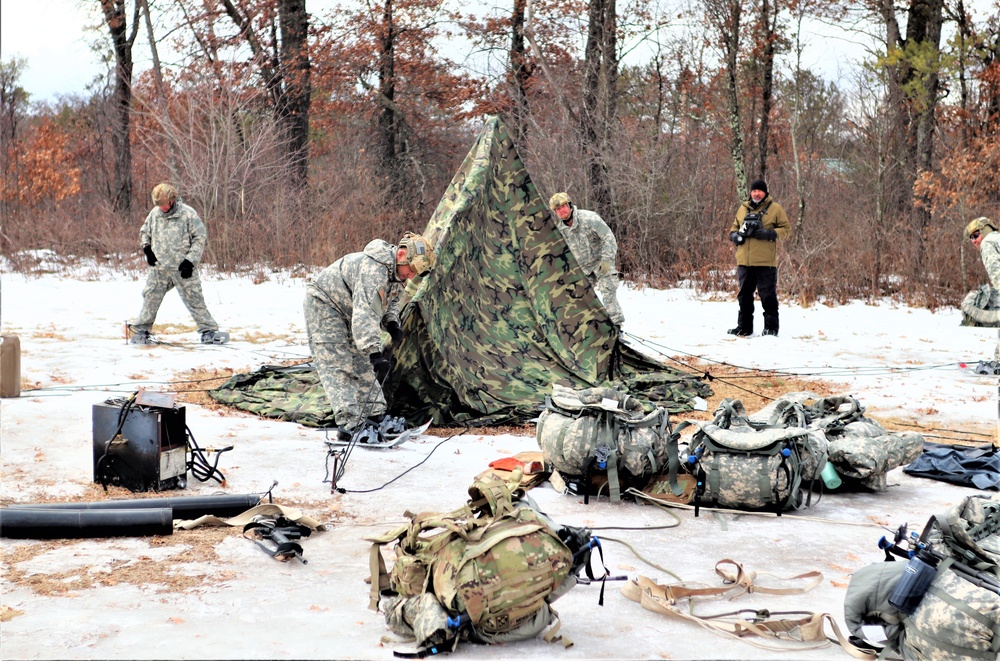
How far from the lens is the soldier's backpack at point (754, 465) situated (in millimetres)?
5258

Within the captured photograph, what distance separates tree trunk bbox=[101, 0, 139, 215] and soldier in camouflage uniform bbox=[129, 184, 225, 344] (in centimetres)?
1238

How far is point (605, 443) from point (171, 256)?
6.97 m

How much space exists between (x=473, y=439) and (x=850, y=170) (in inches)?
690

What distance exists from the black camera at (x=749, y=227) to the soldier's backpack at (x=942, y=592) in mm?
8382

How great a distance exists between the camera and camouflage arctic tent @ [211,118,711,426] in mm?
7523

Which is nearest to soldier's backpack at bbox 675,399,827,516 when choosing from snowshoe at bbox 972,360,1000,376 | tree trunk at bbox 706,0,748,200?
snowshoe at bbox 972,360,1000,376

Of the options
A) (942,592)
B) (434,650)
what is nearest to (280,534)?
(434,650)

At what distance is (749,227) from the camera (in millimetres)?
11695

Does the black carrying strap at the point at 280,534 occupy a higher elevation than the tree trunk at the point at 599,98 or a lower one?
lower

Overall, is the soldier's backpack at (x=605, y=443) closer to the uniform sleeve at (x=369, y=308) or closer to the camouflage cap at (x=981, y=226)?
the uniform sleeve at (x=369, y=308)

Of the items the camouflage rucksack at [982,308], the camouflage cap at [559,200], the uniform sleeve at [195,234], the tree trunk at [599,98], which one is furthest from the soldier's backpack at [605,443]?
the tree trunk at [599,98]

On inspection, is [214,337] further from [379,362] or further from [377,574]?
[377,574]

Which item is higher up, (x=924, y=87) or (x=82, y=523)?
(x=924, y=87)

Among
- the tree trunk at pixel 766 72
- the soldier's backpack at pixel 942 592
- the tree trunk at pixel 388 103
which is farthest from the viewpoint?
the tree trunk at pixel 388 103
